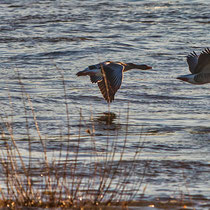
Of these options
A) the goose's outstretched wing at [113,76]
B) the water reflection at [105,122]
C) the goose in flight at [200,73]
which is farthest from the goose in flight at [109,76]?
the goose in flight at [200,73]

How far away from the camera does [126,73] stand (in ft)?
41.6

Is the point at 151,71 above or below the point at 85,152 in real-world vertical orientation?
below

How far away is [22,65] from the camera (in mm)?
13359

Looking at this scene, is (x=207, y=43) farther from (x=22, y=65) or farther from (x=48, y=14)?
(x=48, y=14)

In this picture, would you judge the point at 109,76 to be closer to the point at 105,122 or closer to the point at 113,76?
the point at 113,76

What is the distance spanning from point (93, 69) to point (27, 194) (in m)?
5.25

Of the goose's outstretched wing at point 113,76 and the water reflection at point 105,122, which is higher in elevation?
the goose's outstretched wing at point 113,76

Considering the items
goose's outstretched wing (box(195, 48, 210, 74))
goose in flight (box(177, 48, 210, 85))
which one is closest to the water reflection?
goose in flight (box(177, 48, 210, 85))

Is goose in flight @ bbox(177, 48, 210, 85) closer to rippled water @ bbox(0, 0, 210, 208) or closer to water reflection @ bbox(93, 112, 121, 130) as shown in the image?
rippled water @ bbox(0, 0, 210, 208)

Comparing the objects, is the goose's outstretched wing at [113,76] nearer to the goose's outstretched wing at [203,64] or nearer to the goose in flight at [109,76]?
the goose in flight at [109,76]

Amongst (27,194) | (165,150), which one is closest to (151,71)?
(165,150)

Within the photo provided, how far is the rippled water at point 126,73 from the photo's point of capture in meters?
7.21

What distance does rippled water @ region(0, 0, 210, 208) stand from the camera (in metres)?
7.21

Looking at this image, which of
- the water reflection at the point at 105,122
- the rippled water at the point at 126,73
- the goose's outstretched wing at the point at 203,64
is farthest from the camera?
the goose's outstretched wing at the point at 203,64
